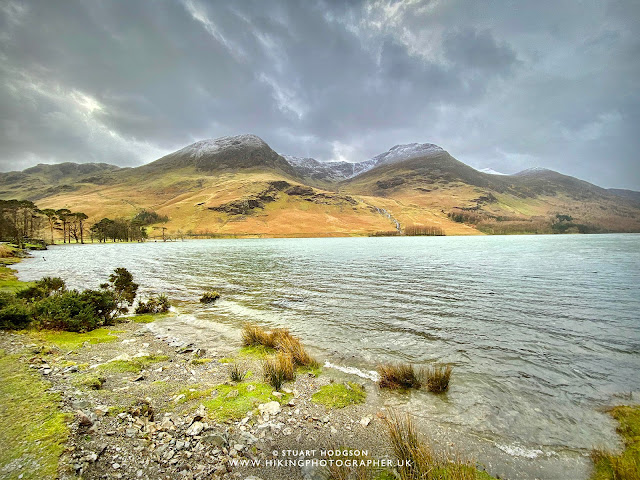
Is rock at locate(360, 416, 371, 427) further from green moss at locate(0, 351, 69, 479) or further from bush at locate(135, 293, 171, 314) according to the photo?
bush at locate(135, 293, 171, 314)

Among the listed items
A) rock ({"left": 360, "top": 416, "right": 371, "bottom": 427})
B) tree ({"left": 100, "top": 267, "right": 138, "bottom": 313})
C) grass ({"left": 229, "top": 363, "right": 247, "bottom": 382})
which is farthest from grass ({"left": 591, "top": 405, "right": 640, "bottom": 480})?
tree ({"left": 100, "top": 267, "right": 138, "bottom": 313})

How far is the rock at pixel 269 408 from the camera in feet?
24.7

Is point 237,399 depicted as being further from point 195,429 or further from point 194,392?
point 195,429

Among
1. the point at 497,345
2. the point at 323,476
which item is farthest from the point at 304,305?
the point at 323,476

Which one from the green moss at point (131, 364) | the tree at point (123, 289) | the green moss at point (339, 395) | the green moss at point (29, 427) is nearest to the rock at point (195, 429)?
the green moss at point (29, 427)

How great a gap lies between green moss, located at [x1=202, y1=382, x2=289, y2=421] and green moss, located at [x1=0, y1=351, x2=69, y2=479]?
305 cm

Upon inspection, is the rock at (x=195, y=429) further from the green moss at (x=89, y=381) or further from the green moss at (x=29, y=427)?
the green moss at (x=89, y=381)

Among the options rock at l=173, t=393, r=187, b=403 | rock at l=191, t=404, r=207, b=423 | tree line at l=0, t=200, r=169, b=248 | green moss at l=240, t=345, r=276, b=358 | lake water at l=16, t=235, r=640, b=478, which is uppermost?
tree line at l=0, t=200, r=169, b=248

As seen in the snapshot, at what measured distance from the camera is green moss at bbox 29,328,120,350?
38.3ft

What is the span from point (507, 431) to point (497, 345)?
21.0 feet

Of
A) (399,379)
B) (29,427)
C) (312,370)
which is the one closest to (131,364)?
(29,427)

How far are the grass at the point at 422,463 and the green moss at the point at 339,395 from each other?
2298mm

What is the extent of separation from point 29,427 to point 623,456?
12429 millimetres

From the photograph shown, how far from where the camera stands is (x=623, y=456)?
6410 mm
